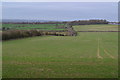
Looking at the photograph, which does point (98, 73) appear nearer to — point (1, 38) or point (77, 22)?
point (1, 38)

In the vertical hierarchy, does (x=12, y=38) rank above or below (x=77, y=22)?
below

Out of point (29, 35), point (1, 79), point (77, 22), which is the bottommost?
point (1, 79)

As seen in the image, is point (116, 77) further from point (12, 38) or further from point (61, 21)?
point (61, 21)

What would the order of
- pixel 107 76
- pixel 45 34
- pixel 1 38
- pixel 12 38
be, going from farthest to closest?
pixel 45 34 → pixel 12 38 → pixel 1 38 → pixel 107 76

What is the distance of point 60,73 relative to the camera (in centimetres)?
949

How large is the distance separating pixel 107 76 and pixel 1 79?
5010 millimetres

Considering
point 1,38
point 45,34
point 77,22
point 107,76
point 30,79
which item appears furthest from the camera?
point 77,22

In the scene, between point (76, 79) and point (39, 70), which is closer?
point (76, 79)

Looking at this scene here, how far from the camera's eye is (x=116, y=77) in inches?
348

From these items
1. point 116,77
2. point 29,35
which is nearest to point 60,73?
point 116,77

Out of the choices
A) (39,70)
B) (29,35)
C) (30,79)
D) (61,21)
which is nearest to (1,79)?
(30,79)

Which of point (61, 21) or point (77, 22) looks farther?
point (61, 21)

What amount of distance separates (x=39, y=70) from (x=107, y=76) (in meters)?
3.66

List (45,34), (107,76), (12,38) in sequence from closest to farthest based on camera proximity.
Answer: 1. (107,76)
2. (12,38)
3. (45,34)
